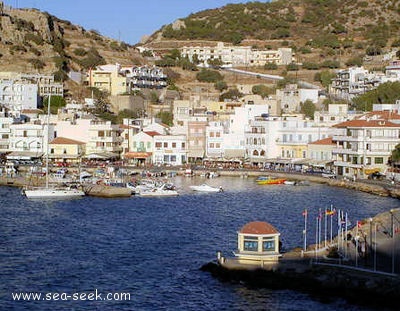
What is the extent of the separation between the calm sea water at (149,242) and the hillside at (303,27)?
74.3m

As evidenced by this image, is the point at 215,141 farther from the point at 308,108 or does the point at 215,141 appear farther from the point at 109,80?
the point at 109,80

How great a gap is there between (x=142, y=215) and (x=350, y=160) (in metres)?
22.7

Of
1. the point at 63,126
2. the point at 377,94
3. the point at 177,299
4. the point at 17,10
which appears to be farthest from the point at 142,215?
the point at 17,10

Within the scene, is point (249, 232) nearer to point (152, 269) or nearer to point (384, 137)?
point (152, 269)

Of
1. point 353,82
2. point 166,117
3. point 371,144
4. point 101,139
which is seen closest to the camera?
point 371,144

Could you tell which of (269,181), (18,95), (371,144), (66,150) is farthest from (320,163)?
(18,95)

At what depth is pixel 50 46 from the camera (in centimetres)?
9938

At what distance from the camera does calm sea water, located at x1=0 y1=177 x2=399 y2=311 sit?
24.0 meters

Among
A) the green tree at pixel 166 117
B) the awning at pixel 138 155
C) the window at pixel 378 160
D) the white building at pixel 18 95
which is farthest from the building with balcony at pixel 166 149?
the white building at pixel 18 95

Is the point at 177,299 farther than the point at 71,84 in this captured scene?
No

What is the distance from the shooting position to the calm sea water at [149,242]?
24.0 metres

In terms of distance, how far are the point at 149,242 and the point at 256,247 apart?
282 inches

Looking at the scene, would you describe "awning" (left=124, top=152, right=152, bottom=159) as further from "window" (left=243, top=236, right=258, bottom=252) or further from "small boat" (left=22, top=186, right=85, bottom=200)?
"window" (left=243, top=236, right=258, bottom=252)

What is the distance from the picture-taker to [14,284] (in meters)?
25.9
